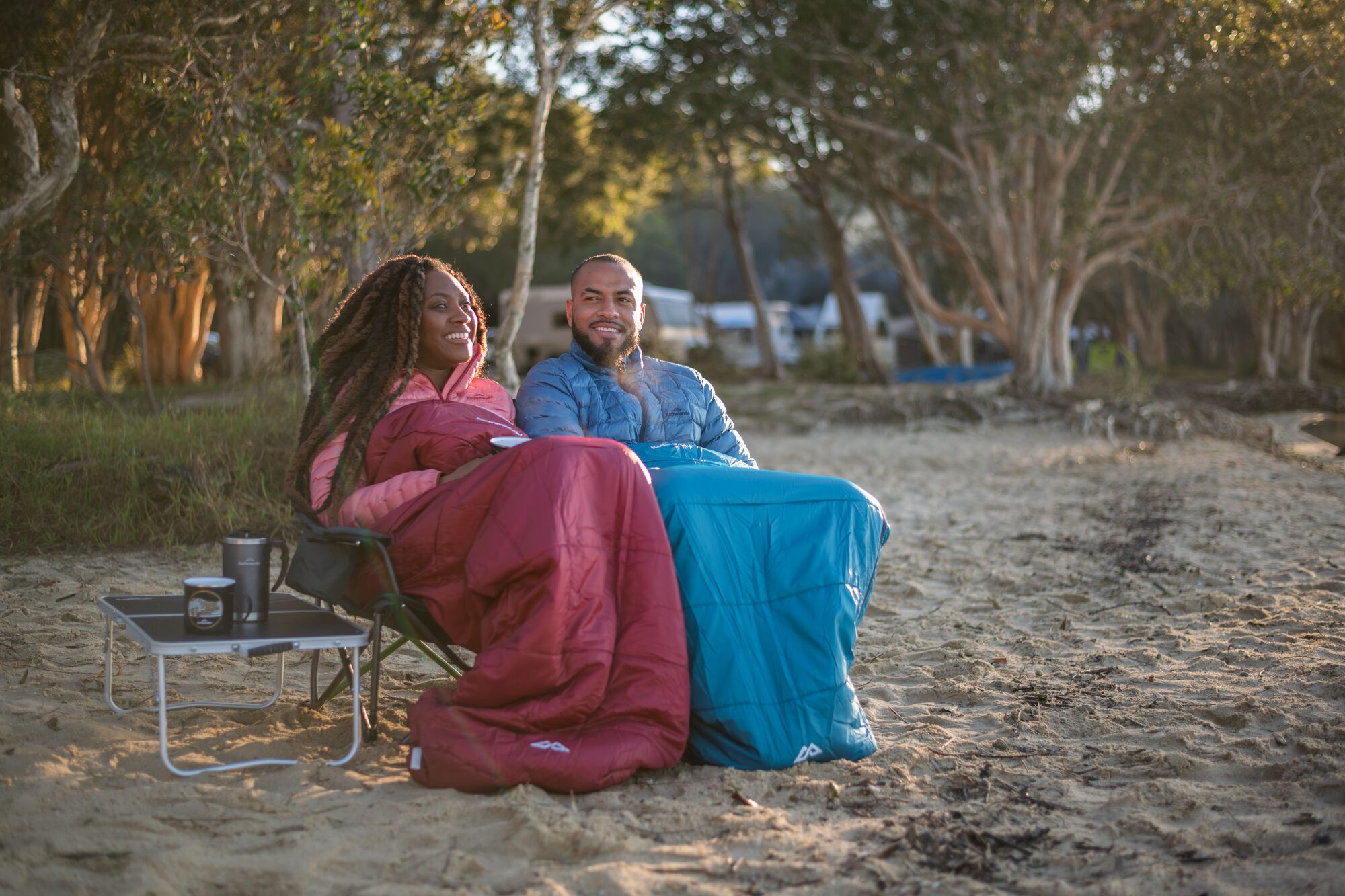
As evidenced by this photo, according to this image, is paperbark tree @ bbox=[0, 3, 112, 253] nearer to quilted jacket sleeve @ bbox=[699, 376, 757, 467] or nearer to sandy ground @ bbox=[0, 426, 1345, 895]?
sandy ground @ bbox=[0, 426, 1345, 895]

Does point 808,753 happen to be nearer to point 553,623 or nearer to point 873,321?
point 553,623

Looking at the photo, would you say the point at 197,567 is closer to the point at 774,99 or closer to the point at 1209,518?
the point at 1209,518

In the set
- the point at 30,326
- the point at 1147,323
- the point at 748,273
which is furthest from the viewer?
the point at 1147,323

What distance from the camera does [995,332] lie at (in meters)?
15.9

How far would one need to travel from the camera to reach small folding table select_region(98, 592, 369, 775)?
251 centimetres

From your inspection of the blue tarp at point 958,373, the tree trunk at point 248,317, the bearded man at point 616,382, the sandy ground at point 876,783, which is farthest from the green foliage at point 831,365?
the bearded man at point 616,382

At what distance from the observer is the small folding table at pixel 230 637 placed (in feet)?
8.22

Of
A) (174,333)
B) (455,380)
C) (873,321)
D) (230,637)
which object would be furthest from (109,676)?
(873,321)

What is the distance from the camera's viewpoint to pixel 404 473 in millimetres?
2992

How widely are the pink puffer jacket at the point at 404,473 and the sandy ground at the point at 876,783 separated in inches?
24.0

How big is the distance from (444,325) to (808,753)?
1.57 metres

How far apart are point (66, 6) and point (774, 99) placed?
8505 millimetres

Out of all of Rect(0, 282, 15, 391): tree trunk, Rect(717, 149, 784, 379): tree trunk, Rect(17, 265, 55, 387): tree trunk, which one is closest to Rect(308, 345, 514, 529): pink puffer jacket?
Rect(0, 282, 15, 391): tree trunk

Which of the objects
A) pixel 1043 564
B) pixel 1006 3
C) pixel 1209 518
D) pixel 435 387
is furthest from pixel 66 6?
pixel 1006 3
